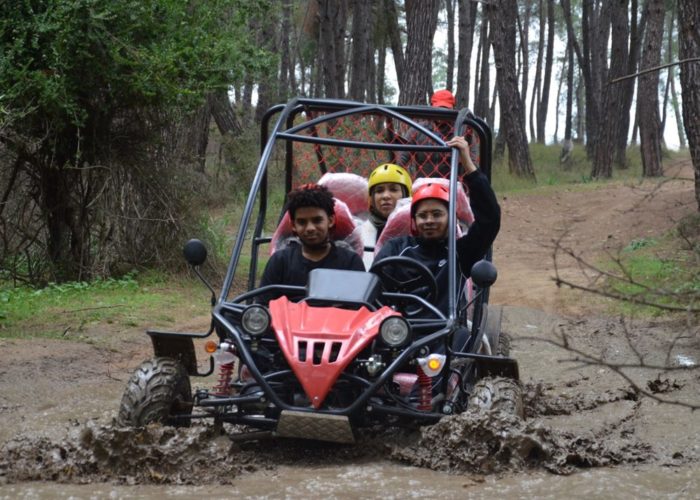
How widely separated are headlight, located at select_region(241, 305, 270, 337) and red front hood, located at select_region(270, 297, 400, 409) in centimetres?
6

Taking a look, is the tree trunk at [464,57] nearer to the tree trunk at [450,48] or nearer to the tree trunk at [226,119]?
the tree trunk at [450,48]

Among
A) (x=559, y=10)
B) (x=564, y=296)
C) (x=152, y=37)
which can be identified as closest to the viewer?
(x=152, y=37)

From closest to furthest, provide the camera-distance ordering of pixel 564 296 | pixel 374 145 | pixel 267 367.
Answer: pixel 267 367
pixel 374 145
pixel 564 296

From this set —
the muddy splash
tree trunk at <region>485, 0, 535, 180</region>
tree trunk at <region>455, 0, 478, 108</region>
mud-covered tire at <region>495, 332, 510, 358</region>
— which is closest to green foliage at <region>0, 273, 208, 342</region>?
mud-covered tire at <region>495, 332, 510, 358</region>

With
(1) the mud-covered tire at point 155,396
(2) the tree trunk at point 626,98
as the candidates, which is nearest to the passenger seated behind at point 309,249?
(1) the mud-covered tire at point 155,396

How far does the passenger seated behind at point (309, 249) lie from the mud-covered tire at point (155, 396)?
2.85ft

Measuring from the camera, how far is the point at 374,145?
21.2ft

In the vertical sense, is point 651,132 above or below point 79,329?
above

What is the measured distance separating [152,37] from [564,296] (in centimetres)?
549

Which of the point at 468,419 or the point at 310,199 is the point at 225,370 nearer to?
the point at 310,199

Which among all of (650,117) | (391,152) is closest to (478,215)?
(391,152)

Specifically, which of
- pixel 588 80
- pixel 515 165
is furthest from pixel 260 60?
pixel 588 80

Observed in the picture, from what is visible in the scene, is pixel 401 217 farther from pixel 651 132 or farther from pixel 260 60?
pixel 651 132

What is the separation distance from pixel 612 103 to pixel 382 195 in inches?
745
